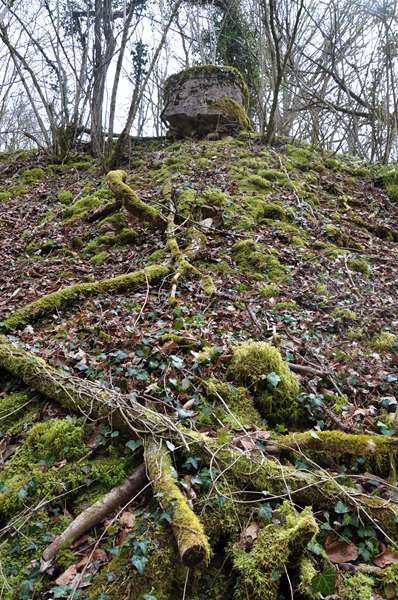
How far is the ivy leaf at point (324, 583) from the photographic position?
2.02 metres

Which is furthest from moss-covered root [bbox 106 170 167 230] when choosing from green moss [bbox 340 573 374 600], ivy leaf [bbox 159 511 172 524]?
green moss [bbox 340 573 374 600]

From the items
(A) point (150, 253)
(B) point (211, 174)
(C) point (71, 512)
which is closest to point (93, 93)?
(B) point (211, 174)

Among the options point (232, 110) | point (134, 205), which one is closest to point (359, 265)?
point (134, 205)

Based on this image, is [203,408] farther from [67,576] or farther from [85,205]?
[85,205]

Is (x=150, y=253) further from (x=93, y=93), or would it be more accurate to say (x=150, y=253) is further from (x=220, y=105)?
(x=220, y=105)

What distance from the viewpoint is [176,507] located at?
7.56ft

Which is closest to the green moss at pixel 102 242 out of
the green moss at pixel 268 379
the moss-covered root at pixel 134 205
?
the moss-covered root at pixel 134 205

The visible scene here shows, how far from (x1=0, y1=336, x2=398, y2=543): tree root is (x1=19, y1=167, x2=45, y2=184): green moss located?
9434mm

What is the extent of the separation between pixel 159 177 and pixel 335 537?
27.2 feet

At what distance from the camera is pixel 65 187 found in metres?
10.4

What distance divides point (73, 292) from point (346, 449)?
363cm

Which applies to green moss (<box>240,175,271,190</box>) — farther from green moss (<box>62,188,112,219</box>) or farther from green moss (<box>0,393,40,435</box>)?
green moss (<box>0,393,40,435</box>)

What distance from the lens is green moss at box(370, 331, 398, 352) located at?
4.45 meters

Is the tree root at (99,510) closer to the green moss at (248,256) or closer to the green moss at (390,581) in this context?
the green moss at (390,581)
